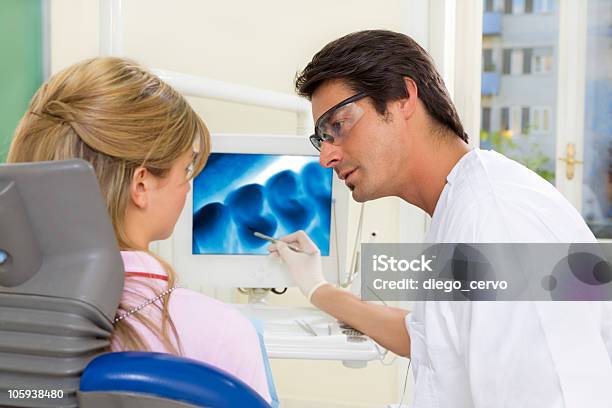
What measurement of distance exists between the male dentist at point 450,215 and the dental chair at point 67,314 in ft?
1.77

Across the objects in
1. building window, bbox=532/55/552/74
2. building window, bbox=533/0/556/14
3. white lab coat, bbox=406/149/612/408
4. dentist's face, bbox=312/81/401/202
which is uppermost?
building window, bbox=533/0/556/14

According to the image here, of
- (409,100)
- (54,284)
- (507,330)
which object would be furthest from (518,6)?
(54,284)

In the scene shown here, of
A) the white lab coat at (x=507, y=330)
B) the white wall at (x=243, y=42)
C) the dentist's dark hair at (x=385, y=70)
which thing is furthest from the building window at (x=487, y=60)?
the white lab coat at (x=507, y=330)

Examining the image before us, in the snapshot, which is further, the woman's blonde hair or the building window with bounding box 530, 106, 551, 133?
the building window with bounding box 530, 106, 551, 133

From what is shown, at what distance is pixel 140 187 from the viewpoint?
2.73 feet

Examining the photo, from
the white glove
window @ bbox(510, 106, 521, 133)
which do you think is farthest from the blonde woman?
window @ bbox(510, 106, 521, 133)

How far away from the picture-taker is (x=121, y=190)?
814mm

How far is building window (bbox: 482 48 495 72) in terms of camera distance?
4.51m

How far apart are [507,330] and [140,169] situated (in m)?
0.52

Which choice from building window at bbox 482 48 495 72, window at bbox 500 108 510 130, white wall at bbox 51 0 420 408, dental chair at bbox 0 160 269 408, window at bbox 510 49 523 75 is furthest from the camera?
building window at bbox 482 48 495 72

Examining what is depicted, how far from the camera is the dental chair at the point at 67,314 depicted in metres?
0.53

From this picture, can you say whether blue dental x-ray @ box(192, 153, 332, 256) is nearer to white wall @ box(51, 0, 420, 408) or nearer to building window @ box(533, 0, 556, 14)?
white wall @ box(51, 0, 420, 408)

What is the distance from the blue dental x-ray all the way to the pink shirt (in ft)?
3.59

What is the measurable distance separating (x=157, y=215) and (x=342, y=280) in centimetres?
110
